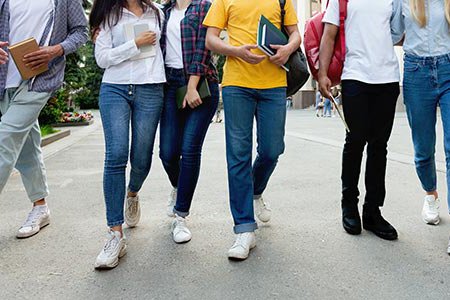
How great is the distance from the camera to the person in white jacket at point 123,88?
303 cm

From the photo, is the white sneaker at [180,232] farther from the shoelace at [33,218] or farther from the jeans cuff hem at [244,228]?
the shoelace at [33,218]

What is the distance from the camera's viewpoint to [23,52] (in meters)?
3.16

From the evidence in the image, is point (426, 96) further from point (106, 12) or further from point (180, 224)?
point (106, 12)

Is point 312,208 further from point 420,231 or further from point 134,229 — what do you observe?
point 134,229

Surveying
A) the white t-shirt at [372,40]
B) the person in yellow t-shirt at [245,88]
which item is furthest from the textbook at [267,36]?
the white t-shirt at [372,40]

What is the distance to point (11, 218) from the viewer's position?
13.6 feet

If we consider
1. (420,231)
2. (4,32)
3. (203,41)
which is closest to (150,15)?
(203,41)

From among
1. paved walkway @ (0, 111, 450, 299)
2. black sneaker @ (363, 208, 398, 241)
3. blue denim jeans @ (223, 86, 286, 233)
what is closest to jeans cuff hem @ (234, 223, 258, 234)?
blue denim jeans @ (223, 86, 286, 233)

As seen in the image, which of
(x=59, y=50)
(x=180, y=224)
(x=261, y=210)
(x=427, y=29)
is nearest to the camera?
(x=427, y=29)

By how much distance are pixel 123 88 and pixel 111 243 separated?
39.5 inches

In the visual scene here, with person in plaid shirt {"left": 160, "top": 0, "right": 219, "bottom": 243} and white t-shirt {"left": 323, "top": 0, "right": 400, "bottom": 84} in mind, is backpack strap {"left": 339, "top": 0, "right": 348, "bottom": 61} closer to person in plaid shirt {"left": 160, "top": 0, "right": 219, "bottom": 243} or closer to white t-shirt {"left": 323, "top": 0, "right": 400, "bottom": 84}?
white t-shirt {"left": 323, "top": 0, "right": 400, "bottom": 84}

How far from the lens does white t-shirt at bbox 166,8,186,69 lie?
3350 millimetres

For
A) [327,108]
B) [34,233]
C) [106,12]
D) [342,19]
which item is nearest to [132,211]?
[34,233]

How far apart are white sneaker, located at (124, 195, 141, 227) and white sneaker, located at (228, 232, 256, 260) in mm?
1026
